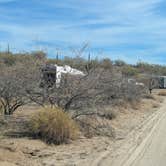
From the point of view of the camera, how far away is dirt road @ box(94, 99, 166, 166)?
46.5 ft

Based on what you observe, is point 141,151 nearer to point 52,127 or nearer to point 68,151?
point 68,151

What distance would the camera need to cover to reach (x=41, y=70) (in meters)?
21.8

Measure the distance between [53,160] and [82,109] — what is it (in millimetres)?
6838

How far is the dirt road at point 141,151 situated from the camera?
14164 millimetres

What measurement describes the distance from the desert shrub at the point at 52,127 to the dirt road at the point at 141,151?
80.6 inches

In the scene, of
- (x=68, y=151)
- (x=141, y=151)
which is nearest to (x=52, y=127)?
(x=68, y=151)

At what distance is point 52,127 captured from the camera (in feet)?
58.2

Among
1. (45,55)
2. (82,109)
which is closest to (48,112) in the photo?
(82,109)

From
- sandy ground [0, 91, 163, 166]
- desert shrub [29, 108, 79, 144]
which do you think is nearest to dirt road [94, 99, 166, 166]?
sandy ground [0, 91, 163, 166]

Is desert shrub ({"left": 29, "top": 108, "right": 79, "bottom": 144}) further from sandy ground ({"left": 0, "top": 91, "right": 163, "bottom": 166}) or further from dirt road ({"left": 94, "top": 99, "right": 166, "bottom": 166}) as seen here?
dirt road ({"left": 94, "top": 99, "right": 166, "bottom": 166})

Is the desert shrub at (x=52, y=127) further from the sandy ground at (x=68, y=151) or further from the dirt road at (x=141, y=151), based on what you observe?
the dirt road at (x=141, y=151)

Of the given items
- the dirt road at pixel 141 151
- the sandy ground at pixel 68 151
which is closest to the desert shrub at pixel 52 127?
the sandy ground at pixel 68 151

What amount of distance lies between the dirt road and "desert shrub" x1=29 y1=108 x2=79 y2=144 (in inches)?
80.6

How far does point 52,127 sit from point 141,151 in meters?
3.34
